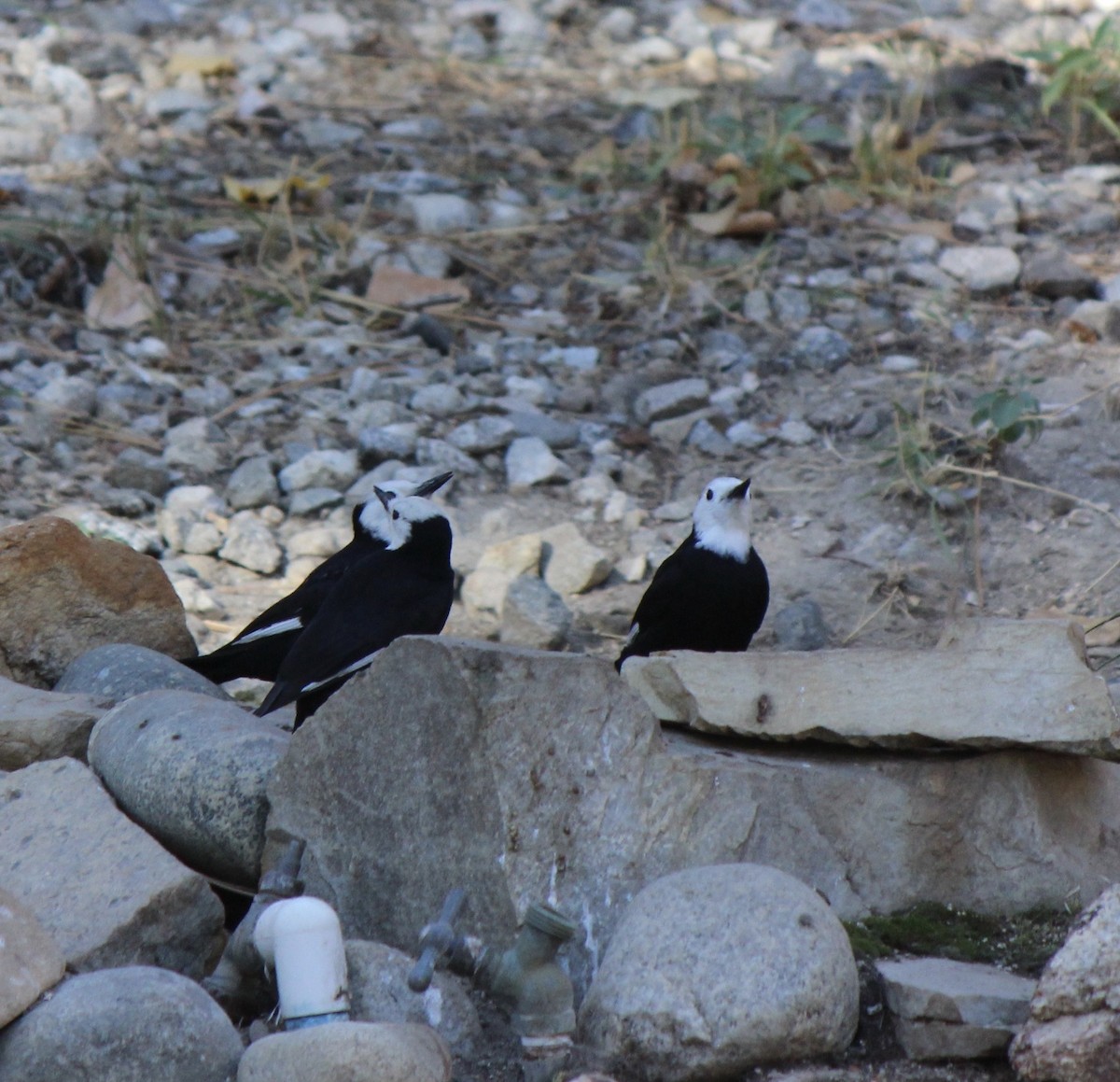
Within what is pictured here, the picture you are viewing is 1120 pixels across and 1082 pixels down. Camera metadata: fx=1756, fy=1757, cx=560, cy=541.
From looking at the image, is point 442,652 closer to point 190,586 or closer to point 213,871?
point 213,871

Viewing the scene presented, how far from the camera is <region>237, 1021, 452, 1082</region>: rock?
2.80 m

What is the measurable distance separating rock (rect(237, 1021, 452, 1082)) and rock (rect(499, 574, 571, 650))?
102 inches

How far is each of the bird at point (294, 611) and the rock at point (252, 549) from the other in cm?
34

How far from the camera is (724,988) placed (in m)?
2.99

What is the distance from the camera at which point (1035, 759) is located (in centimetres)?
377

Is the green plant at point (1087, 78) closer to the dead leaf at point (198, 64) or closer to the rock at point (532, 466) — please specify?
the rock at point (532, 466)

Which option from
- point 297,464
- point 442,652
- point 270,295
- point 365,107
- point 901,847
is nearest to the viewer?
point 442,652

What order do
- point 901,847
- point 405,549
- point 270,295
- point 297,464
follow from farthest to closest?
point 270,295
point 297,464
point 405,549
point 901,847

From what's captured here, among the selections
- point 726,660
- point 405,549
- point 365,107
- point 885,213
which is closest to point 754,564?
point 405,549

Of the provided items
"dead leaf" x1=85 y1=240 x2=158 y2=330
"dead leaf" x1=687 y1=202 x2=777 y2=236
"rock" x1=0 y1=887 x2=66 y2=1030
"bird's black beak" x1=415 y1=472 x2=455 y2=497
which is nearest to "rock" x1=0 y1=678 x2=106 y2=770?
"rock" x1=0 y1=887 x2=66 y2=1030

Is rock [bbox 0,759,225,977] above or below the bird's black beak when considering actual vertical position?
above

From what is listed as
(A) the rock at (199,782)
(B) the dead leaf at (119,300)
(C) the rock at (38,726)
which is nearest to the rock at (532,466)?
(B) the dead leaf at (119,300)

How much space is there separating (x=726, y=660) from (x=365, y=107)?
20.4ft

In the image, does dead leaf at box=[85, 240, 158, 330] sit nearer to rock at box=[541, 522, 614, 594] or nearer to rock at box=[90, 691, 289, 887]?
rock at box=[541, 522, 614, 594]
